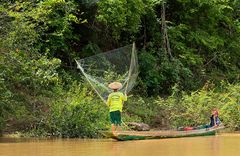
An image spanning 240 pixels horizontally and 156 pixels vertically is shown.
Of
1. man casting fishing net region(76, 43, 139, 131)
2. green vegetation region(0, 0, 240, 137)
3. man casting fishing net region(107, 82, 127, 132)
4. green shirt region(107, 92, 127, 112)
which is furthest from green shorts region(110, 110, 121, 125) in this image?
man casting fishing net region(76, 43, 139, 131)

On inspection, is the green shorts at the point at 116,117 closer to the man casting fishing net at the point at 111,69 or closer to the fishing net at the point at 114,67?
the man casting fishing net at the point at 111,69

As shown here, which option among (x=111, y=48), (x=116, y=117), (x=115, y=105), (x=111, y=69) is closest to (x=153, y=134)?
(x=116, y=117)

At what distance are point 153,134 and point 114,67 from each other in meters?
5.43

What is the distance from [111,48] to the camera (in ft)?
75.6

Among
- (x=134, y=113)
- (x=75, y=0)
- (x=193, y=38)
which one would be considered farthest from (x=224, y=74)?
(x=75, y=0)

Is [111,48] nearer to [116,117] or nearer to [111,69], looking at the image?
[111,69]

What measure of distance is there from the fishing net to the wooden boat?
3.13 meters

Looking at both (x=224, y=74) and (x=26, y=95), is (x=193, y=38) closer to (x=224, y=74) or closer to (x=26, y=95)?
(x=224, y=74)

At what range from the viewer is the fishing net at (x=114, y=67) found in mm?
17198

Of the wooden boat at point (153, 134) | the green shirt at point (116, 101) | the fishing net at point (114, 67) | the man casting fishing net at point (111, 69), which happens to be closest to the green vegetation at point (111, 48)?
the man casting fishing net at point (111, 69)

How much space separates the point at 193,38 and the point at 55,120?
11803mm

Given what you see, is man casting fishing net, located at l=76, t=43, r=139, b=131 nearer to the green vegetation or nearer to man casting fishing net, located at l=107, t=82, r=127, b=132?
the green vegetation

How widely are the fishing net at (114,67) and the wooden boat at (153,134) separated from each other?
10.3ft

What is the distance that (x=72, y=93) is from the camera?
17.2 m
